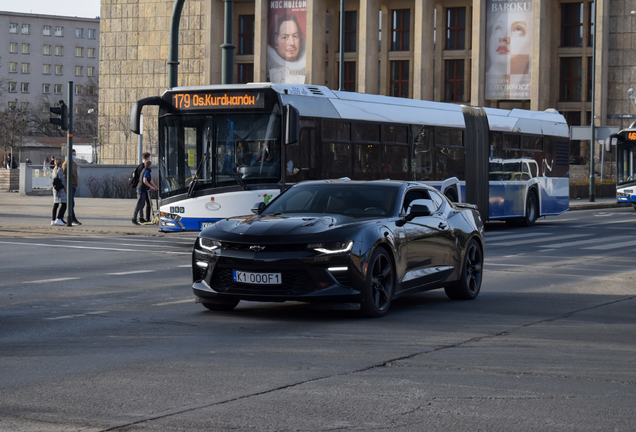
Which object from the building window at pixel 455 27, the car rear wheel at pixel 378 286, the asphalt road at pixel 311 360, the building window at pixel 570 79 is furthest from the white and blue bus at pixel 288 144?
the building window at pixel 455 27

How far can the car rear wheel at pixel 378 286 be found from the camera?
9.66 m

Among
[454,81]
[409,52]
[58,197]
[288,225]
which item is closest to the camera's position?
[288,225]

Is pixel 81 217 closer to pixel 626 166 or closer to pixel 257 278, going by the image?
pixel 626 166

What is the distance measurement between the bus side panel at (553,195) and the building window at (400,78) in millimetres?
45252

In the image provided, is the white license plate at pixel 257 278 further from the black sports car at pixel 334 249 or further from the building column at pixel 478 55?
the building column at pixel 478 55

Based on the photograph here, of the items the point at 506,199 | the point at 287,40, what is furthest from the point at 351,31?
the point at 506,199

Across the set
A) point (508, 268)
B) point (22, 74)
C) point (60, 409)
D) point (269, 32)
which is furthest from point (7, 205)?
point (22, 74)

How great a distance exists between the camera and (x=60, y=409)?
586 centimetres

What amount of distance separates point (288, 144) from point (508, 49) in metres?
52.3

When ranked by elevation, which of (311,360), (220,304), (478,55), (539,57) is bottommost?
(311,360)

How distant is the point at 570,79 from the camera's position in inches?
2847

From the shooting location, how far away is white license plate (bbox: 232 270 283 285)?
372 inches

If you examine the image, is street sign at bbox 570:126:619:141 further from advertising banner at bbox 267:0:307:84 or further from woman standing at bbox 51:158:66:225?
advertising banner at bbox 267:0:307:84

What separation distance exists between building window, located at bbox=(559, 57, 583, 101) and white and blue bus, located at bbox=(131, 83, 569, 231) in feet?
157
